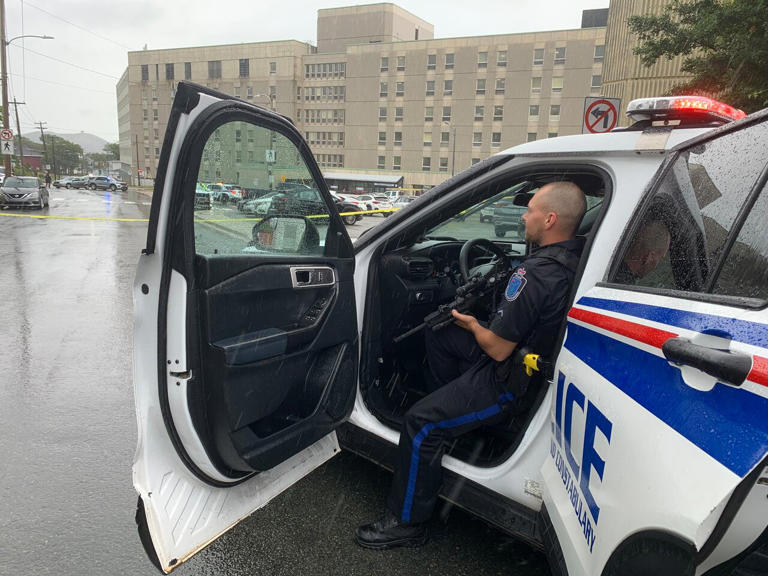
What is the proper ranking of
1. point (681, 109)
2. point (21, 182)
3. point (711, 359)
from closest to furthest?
1. point (711, 359)
2. point (681, 109)
3. point (21, 182)

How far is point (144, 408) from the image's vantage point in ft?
5.52

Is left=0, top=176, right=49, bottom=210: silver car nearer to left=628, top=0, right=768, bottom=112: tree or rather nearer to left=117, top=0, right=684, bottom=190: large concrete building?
left=628, top=0, right=768, bottom=112: tree

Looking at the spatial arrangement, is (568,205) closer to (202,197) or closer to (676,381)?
(676,381)

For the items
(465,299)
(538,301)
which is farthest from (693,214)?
(465,299)

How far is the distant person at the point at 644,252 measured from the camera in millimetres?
1493

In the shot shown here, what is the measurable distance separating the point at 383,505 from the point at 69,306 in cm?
521

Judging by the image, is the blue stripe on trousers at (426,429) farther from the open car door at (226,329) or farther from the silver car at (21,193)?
the silver car at (21,193)

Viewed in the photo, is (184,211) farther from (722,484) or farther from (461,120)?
(461,120)

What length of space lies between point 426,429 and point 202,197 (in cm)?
124

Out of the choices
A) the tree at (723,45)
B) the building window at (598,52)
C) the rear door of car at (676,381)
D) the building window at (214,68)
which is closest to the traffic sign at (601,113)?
the tree at (723,45)

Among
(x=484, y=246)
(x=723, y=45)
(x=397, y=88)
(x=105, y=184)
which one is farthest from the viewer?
(x=397, y=88)

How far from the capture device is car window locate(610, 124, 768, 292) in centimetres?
125

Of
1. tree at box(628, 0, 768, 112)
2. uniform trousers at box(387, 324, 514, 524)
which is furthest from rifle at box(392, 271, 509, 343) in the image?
tree at box(628, 0, 768, 112)

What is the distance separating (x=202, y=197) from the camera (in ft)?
5.49
